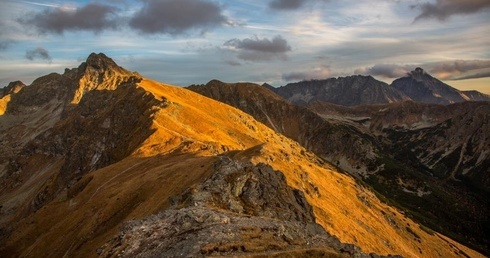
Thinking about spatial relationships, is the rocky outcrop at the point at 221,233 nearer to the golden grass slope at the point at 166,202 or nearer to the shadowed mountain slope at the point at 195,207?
the shadowed mountain slope at the point at 195,207

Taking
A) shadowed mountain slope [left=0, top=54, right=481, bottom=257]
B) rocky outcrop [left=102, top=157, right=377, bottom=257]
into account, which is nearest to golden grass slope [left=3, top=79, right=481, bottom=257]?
shadowed mountain slope [left=0, top=54, right=481, bottom=257]

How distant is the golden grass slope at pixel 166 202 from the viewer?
89.2 meters

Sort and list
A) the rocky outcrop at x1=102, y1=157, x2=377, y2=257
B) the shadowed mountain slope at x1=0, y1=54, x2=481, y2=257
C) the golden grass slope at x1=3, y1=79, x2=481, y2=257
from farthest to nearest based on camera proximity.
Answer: the golden grass slope at x1=3, y1=79, x2=481, y2=257 → the shadowed mountain slope at x1=0, y1=54, x2=481, y2=257 → the rocky outcrop at x1=102, y1=157, x2=377, y2=257

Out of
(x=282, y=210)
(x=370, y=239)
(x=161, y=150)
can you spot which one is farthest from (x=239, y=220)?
(x=161, y=150)

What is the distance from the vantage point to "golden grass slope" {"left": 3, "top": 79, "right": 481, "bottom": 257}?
8919cm

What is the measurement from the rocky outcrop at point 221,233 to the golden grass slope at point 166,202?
1936 cm

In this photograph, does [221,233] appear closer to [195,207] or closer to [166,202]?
[195,207]

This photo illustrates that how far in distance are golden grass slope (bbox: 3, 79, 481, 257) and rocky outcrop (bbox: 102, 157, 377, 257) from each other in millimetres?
19357

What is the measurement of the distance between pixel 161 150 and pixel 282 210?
80.8 metres

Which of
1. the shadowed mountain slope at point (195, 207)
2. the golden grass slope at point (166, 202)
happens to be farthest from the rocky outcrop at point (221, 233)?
the golden grass slope at point (166, 202)

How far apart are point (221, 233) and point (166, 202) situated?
38.2 meters

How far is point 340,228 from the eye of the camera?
10806 cm

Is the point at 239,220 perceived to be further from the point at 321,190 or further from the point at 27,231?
the point at 27,231

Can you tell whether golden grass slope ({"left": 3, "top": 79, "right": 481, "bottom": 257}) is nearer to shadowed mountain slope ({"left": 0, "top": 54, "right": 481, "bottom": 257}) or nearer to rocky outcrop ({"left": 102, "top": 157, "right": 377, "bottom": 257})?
shadowed mountain slope ({"left": 0, "top": 54, "right": 481, "bottom": 257})
